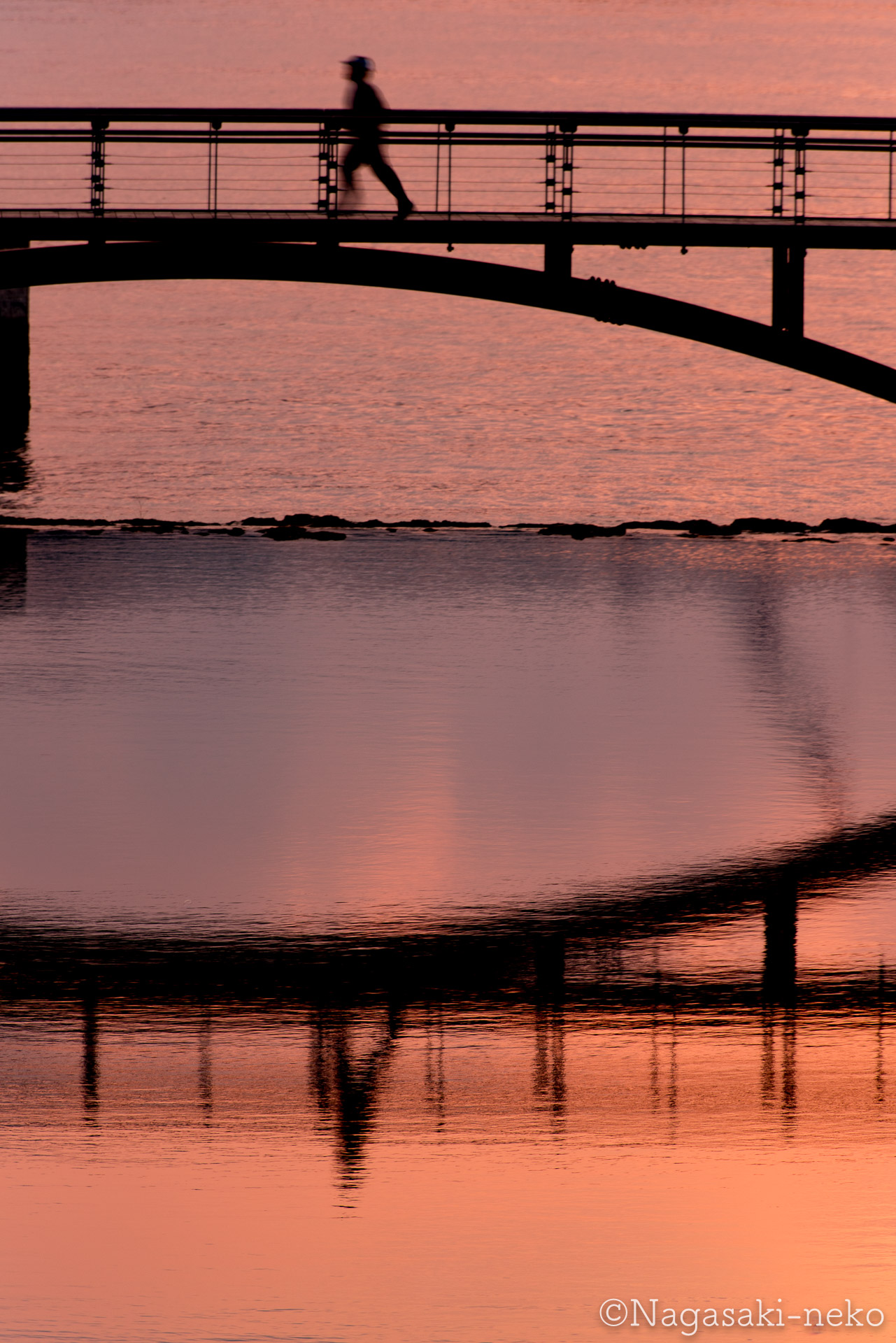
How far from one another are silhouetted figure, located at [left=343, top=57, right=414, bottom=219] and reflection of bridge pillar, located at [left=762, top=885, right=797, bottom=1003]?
1123 centimetres

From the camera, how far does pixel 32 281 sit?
67.2 ft

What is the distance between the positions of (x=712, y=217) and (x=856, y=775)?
9.42m

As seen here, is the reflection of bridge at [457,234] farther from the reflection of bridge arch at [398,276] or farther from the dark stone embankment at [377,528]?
the dark stone embankment at [377,528]

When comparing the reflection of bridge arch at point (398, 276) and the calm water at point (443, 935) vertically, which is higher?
the reflection of bridge arch at point (398, 276)

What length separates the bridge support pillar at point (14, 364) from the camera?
1399 inches

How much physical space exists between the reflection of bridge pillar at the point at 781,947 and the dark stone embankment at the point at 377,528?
46.7 feet

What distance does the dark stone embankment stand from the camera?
24781 millimetres

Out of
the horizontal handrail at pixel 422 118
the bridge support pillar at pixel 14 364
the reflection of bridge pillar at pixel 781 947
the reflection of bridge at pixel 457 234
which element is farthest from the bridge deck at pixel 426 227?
the bridge support pillar at pixel 14 364

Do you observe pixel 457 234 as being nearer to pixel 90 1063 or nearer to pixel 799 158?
pixel 799 158

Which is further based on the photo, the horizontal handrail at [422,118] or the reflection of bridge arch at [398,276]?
the reflection of bridge arch at [398,276]

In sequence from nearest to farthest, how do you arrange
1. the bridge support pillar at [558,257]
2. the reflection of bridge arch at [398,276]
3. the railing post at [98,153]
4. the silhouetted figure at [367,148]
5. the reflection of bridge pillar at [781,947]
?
the reflection of bridge pillar at [781,947], the railing post at [98,153], the reflection of bridge arch at [398,276], the silhouetted figure at [367,148], the bridge support pillar at [558,257]

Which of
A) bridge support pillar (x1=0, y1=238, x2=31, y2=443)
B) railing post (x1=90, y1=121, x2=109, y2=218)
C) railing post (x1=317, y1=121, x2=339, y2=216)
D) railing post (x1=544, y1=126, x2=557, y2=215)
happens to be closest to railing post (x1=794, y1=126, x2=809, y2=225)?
railing post (x1=544, y1=126, x2=557, y2=215)

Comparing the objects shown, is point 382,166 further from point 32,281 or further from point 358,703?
point 358,703

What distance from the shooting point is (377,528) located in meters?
25.4
